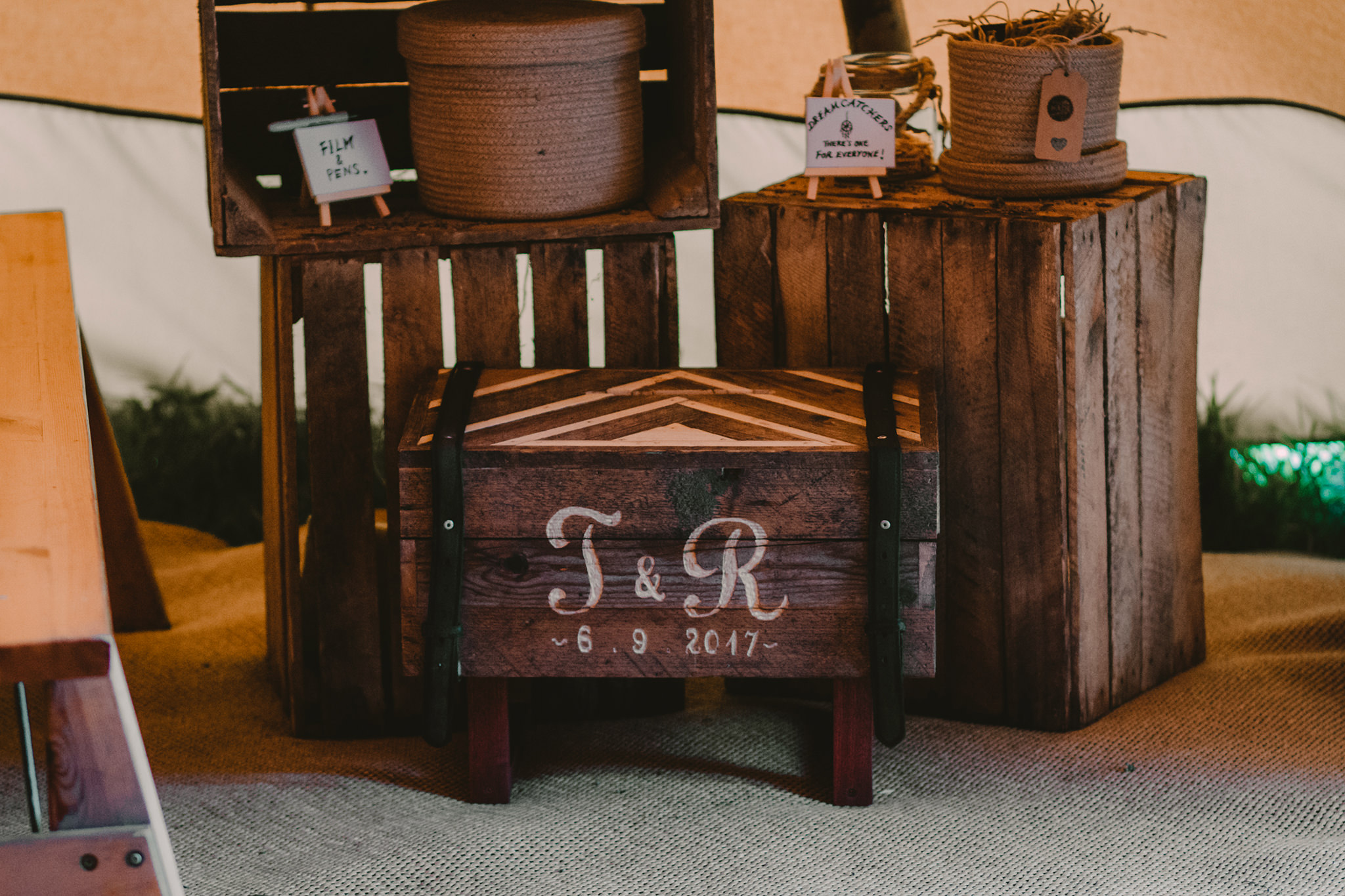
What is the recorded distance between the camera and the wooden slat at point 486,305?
1.85m

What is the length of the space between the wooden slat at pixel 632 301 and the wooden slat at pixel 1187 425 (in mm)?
747

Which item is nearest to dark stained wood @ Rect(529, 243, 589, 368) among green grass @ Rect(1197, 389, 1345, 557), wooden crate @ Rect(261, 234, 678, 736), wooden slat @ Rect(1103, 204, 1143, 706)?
wooden crate @ Rect(261, 234, 678, 736)

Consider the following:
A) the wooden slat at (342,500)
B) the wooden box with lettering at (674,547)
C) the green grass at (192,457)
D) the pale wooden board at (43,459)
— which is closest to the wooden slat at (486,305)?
the wooden slat at (342,500)

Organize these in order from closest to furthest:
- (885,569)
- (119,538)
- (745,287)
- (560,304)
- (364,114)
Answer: (885,569) → (560,304) → (745,287) → (364,114) → (119,538)

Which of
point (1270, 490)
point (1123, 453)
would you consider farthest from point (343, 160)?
point (1270, 490)

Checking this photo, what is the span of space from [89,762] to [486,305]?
3.66ft

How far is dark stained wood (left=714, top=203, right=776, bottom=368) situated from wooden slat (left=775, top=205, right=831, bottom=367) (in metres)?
0.02

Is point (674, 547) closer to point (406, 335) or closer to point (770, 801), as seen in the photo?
point (770, 801)

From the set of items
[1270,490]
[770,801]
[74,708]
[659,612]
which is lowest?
[770,801]

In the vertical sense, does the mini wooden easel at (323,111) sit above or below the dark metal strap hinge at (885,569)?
above

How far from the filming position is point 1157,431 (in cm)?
197

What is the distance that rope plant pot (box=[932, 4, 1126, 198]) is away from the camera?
5.98 ft

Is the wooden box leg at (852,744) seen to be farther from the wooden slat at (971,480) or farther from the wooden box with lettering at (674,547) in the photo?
the wooden slat at (971,480)

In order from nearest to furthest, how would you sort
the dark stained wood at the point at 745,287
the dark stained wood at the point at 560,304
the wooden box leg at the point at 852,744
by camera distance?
the wooden box leg at the point at 852,744, the dark stained wood at the point at 560,304, the dark stained wood at the point at 745,287
